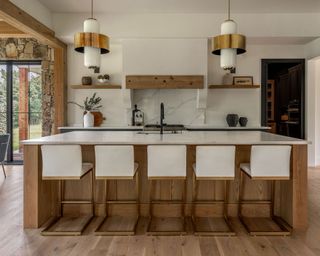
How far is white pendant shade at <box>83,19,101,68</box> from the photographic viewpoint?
3064 mm

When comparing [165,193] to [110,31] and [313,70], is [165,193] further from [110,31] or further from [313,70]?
[313,70]

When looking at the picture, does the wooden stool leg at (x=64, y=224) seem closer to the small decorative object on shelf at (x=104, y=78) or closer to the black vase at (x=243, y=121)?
the small decorative object on shelf at (x=104, y=78)

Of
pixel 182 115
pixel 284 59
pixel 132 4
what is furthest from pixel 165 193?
pixel 284 59

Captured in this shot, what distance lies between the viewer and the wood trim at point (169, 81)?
215 inches

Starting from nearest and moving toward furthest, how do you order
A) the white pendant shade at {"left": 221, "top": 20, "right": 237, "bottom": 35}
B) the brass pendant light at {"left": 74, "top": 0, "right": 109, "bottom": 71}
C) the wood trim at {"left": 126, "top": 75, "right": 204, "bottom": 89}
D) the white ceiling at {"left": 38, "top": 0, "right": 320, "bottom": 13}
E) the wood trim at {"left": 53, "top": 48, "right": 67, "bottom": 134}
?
the brass pendant light at {"left": 74, "top": 0, "right": 109, "bottom": 71} → the white pendant shade at {"left": 221, "top": 20, "right": 237, "bottom": 35} → the white ceiling at {"left": 38, "top": 0, "right": 320, "bottom": 13} → the wood trim at {"left": 126, "top": 75, "right": 204, "bottom": 89} → the wood trim at {"left": 53, "top": 48, "right": 67, "bottom": 134}

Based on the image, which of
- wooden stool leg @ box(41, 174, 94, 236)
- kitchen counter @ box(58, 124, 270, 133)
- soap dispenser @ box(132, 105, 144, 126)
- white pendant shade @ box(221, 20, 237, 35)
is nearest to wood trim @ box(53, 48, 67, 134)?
kitchen counter @ box(58, 124, 270, 133)

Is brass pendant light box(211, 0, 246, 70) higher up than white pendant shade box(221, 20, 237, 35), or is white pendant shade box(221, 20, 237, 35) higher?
white pendant shade box(221, 20, 237, 35)

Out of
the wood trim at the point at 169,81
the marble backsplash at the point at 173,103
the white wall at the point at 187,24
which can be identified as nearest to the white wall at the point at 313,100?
the white wall at the point at 187,24

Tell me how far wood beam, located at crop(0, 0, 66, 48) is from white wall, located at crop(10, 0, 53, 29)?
3.7 inches

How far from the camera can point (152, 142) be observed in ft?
9.65

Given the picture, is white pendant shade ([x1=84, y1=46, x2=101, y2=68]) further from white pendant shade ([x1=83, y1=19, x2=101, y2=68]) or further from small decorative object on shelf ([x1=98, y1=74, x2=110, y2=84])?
small decorative object on shelf ([x1=98, y1=74, x2=110, y2=84])

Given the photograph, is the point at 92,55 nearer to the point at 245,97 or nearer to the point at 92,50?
the point at 92,50

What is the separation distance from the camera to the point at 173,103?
6.08 m

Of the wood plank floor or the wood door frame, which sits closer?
the wood plank floor
